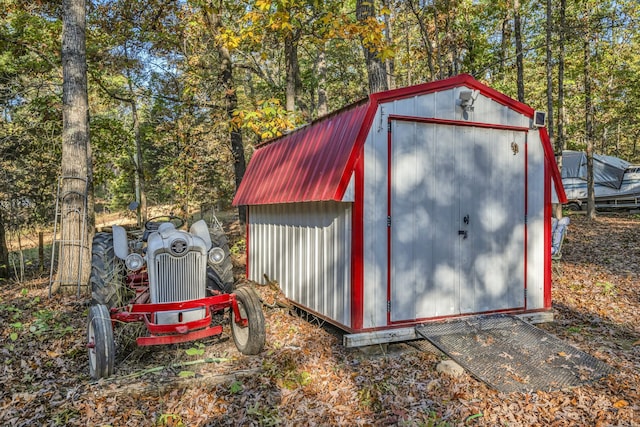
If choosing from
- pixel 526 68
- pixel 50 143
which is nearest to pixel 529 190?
pixel 50 143

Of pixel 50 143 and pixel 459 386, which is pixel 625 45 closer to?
pixel 459 386

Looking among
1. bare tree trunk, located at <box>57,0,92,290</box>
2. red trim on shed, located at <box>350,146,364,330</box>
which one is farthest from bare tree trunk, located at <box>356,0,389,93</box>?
bare tree trunk, located at <box>57,0,92,290</box>

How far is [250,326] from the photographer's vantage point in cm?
472

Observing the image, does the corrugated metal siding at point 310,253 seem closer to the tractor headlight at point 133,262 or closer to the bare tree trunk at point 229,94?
the tractor headlight at point 133,262

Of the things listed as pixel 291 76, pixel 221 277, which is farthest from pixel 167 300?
pixel 291 76

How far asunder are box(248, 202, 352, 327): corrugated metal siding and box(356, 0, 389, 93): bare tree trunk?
338 cm

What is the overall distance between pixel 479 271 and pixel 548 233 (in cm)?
129

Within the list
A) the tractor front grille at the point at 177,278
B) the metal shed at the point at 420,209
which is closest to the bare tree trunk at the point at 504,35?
the metal shed at the point at 420,209

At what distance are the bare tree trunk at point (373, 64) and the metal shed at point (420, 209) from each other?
289cm

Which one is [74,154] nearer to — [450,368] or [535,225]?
[450,368]

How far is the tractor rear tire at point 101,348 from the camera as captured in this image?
13.4ft

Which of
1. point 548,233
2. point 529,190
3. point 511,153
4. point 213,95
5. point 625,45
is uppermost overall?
point 625,45

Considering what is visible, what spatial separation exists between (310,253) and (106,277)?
257 cm

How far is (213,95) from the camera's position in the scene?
12.8 meters
